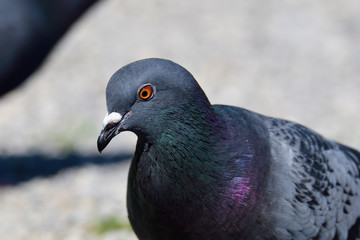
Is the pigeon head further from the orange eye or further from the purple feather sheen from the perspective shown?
the purple feather sheen

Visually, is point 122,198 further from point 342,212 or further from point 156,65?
point 156,65

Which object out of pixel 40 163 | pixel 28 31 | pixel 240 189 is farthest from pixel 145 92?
pixel 40 163

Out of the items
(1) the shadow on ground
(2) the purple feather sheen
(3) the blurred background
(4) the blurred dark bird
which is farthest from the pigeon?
(1) the shadow on ground

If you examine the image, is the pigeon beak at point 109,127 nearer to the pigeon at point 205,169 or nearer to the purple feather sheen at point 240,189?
the pigeon at point 205,169

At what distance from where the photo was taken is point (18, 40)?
6809 mm

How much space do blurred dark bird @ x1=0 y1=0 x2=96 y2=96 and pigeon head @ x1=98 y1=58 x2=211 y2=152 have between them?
3.56 m

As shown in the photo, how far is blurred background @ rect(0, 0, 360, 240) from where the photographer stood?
669 cm

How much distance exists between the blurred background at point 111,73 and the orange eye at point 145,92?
9.01 ft

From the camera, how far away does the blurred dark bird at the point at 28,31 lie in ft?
22.0

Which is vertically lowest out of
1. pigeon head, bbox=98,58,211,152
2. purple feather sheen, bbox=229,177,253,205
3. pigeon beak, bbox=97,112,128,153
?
purple feather sheen, bbox=229,177,253,205

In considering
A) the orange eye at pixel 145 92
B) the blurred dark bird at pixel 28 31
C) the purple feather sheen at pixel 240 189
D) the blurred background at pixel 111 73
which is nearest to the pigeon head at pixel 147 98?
the orange eye at pixel 145 92

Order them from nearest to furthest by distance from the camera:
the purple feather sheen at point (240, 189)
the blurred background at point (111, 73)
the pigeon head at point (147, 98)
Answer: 1. the pigeon head at point (147, 98)
2. the purple feather sheen at point (240, 189)
3. the blurred background at point (111, 73)

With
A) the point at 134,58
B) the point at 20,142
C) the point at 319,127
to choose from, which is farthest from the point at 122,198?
the point at 134,58

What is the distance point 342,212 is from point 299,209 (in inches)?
18.8
